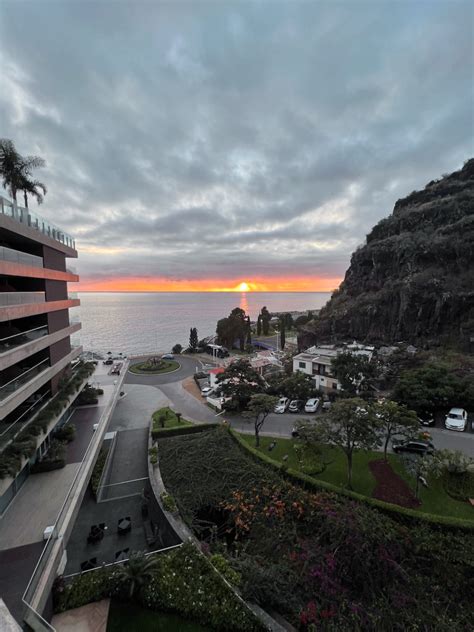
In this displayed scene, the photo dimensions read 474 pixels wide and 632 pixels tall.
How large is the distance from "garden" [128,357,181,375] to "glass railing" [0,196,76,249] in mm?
28186

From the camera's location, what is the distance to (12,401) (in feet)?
46.5

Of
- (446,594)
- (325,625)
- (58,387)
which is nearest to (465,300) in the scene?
(446,594)

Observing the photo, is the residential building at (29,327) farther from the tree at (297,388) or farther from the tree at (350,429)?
the tree at (297,388)

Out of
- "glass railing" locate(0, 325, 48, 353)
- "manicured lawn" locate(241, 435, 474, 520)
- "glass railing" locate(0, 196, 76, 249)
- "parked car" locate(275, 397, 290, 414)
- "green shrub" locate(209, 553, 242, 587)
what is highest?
"glass railing" locate(0, 196, 76, 249)

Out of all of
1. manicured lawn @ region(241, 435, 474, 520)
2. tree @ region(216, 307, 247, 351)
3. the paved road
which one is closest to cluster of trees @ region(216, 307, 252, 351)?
tree @ region(216, 307, 247, 351)

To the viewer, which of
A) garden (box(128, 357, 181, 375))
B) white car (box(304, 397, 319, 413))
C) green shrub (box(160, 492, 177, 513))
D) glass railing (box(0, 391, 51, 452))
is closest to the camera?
glass railing (box(0, 391, 51, 452))

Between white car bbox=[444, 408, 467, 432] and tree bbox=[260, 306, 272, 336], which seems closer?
white car bbox=[444, 408, 467, 432]

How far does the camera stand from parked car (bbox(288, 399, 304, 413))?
30.2 m

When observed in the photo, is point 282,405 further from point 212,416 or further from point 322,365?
point 322,365

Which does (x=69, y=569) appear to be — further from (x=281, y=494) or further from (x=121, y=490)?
(x=281, y=494)

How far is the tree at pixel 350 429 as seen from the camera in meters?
16.5

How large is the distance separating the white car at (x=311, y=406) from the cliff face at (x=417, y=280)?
986 inches

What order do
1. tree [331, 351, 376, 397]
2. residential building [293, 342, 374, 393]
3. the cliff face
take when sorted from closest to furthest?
tree [331, 351, 376, 397] < residential building [293, 342, 374, 393] < the cliff face

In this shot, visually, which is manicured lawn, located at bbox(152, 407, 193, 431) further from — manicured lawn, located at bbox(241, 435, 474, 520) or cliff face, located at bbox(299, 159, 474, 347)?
cliff face, located at bbox(299, 159, 474, 347)
